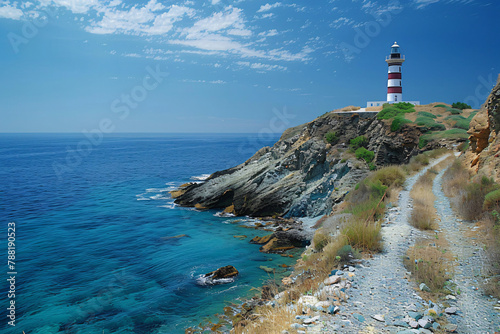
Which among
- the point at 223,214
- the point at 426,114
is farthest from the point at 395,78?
the point at 223,214

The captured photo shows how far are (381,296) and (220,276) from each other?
968 centimetres

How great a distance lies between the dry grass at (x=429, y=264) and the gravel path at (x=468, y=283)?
0.84ft

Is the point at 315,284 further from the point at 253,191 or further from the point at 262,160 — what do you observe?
the point at 262,160

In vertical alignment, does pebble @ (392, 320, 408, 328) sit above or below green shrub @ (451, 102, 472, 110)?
below

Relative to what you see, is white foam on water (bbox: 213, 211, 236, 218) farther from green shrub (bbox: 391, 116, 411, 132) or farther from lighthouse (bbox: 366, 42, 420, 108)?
lighthouse (bbox: 366, 42, 420, 108)

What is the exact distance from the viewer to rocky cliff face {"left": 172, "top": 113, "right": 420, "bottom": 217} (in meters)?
24.5

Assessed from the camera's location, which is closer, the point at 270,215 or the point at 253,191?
the point at 270,215

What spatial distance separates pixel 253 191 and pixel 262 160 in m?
7.47

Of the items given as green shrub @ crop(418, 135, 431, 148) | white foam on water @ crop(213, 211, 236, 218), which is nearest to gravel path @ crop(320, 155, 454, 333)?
green shrub @ crop(418, 135, 431, 148)

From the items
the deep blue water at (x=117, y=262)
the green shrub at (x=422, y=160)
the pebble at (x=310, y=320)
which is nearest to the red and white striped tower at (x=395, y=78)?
the green shrub at (x=422, y=160)

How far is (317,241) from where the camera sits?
1009 cm

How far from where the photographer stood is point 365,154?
2542 centimetres

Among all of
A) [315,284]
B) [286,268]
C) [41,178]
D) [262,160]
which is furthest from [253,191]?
[41,178]

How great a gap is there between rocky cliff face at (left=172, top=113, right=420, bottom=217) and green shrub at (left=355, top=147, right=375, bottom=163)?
1.60ft
